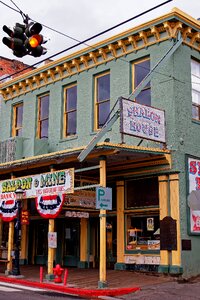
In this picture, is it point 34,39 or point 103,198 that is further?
point 103,198

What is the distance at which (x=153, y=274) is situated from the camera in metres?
16.8

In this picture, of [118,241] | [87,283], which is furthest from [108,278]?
[118,241]

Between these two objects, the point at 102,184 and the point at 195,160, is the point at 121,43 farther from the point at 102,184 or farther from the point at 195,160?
the point at 102,184

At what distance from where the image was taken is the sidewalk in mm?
13844

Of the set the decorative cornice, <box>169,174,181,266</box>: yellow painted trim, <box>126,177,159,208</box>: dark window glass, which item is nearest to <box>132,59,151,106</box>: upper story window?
the decorative cornice

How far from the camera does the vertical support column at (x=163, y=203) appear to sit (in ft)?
53.9

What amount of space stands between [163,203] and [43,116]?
8826 mm

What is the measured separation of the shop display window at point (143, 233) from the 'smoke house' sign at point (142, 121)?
325 centimetres

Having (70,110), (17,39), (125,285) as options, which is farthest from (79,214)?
(17,39)

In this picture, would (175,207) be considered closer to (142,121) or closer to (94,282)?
(142,121)

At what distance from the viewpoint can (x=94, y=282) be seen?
1556 cm

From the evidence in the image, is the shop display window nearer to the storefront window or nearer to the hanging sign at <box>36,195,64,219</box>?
the storefront window

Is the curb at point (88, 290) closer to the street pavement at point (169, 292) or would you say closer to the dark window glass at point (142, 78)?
the street pavement at point (169, 292)

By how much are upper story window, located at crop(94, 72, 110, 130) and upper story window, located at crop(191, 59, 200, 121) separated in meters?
3.62
